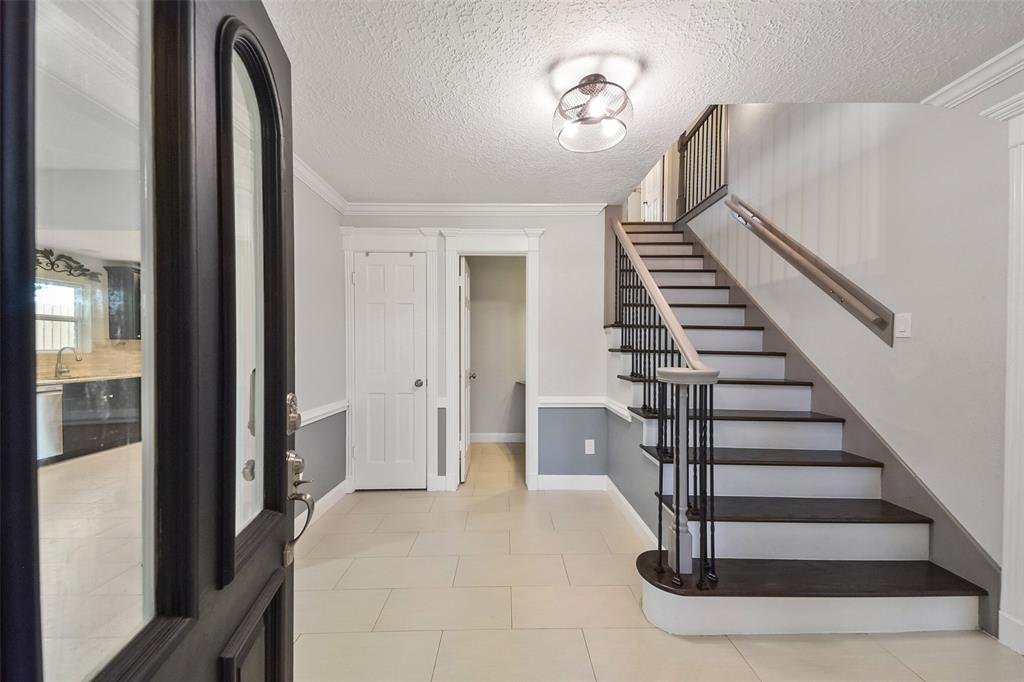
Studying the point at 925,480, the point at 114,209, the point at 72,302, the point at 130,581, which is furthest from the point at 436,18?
the point at 925,480

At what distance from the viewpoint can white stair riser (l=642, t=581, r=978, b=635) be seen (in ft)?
5.57

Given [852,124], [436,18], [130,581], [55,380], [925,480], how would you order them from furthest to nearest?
[852,124] → [925,480] → [436,18] → [130,581] → [55,380]

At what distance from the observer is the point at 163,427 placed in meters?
0.58

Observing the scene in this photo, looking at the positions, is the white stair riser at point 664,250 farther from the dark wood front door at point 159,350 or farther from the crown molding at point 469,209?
the dark wood front door at point 159,350

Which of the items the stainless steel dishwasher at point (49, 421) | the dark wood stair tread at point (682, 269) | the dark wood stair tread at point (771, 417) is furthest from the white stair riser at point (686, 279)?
the stainless steel dishwasher at point (49, 421)

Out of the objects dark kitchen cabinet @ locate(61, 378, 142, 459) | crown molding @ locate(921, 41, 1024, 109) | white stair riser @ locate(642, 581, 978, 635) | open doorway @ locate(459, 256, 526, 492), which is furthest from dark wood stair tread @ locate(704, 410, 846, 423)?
open doorway @ locate(459, 256, 526, 492)

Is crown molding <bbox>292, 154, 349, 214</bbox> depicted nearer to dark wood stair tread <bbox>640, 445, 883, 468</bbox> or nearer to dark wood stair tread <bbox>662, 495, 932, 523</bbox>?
dark wood stair tread <bbox>640, 445, 883, 468</bbox>

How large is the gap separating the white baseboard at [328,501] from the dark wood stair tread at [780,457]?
2.21m

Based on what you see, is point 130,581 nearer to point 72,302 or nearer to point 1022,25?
point 72,302

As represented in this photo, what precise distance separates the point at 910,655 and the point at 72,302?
8.69ft

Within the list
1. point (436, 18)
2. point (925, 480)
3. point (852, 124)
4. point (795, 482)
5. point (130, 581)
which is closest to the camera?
point (130, 581)

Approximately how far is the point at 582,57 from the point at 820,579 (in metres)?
2.34

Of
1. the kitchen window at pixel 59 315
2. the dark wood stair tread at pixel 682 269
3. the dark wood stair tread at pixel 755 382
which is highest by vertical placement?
the dark wood stair tread at pixel 682 269

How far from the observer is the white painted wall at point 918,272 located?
1.65 m
